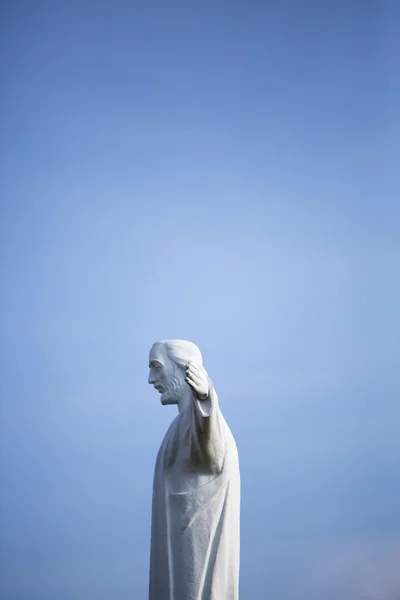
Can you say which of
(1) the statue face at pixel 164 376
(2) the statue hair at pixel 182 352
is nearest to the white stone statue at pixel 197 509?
(1) the statue face at pixel 164 376

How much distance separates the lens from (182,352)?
878cm

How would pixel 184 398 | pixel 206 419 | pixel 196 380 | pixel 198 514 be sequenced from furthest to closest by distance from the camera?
pixel 184 398 → pixel 198 514 → pixel 206 419 → pixel 196 380

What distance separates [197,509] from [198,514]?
0.04m

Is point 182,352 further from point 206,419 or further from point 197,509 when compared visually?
point 197,509

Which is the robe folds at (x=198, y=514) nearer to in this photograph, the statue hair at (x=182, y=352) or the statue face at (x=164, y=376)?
the statue face at (x=164, y=376)

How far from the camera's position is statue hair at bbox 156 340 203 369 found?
875 cm

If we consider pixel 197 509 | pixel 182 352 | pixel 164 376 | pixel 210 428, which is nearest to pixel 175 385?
pixel 164 376

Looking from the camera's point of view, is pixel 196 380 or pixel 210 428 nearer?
pixel 196 380

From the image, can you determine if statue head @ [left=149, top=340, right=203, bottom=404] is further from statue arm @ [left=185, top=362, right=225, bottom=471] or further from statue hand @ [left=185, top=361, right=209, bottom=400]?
statue hand @ [left=185, top=361, right=209, bottom=400]

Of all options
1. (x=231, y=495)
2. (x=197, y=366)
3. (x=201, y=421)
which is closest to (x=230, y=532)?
(x=231, y=495)

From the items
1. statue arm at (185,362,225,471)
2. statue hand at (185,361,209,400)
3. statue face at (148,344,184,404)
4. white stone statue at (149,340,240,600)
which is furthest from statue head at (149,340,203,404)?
statue hand at (185,361,209,400)

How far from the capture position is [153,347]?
352 inches

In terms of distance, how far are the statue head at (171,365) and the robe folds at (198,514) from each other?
294 millimetres

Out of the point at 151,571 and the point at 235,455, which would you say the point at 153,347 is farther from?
the point at 151,571
